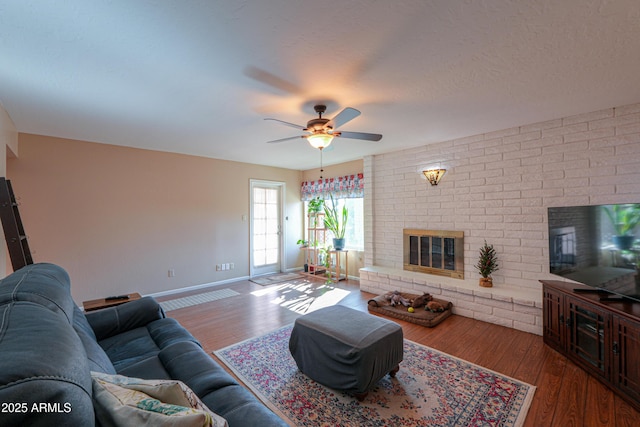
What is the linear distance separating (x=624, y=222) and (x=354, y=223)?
4013 millimetres

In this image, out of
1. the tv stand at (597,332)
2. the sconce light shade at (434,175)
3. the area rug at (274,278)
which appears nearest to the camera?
the tv stand at (597,332)

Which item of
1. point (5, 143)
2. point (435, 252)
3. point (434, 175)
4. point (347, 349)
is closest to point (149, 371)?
point (347, 349)

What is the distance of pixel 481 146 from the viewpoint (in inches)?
147

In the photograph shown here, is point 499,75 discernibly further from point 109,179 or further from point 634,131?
point 109,179

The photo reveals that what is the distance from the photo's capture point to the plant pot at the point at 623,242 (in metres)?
2.11

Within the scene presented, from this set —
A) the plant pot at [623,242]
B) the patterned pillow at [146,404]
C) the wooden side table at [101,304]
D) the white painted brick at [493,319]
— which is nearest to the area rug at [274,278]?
the wooden side table at [101,304]

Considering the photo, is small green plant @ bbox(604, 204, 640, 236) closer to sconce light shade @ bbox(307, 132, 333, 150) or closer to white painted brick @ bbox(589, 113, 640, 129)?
white painted brick @ bbox(589, 113, 640, 129)

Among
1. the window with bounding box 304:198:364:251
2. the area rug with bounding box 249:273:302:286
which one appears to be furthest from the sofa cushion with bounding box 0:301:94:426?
the window with bounding box 304:198:364:251

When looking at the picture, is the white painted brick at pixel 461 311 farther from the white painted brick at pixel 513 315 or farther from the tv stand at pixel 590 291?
the tv stand at pixel 590 291

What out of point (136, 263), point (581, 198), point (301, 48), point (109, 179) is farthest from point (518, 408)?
point (109, 179)

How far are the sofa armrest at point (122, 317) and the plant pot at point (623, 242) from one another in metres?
3.93

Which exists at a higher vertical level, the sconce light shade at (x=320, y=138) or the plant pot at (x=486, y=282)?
the sconce light shade at (x=320, y=138)

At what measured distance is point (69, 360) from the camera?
749 mm

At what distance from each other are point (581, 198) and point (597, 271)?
1019mm
